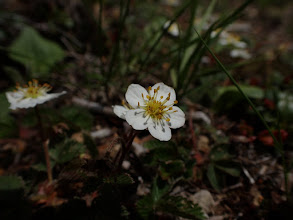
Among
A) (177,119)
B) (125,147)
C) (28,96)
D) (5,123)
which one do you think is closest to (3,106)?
(5,123)

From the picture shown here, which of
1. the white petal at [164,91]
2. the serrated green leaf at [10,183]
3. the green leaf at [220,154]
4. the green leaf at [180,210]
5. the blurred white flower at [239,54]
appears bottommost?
the green leaf at [180,210]

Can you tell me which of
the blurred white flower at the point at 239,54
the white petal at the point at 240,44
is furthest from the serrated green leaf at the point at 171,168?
the white petal at the point at 240,44

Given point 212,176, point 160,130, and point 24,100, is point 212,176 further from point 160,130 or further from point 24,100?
point 24,100

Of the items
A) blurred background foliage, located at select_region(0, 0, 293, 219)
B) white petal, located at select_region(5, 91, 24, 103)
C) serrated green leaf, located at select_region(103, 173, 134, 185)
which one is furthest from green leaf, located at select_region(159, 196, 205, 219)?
white petal, located at select_region(5, 91, 24, 103)

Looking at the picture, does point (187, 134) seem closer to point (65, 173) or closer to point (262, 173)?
point (262, 173)

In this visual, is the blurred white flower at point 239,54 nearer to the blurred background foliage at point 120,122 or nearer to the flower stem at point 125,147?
the blurred background foliage at point 120,122

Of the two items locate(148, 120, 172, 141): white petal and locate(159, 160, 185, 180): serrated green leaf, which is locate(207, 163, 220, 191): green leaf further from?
locate(148, 120, 172, 141): white petal

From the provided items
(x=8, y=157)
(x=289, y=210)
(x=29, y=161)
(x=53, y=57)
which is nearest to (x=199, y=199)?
(x=289, y=210)
